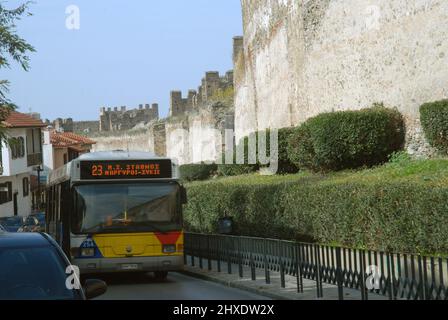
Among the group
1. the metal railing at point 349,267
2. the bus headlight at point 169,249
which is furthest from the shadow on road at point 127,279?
the metal railing at point 349,267

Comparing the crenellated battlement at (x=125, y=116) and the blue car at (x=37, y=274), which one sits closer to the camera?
the blue car at (x=37, y=274)

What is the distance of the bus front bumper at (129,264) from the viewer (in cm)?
1923

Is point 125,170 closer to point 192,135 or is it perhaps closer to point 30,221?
point 30,221

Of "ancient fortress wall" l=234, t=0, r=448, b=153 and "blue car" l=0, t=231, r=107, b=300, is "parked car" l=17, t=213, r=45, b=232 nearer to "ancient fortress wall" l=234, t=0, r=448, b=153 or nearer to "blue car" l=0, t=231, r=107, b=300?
"ancient fortress wall" l=234, t=0, r=448, b=153

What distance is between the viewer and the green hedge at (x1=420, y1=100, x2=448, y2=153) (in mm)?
21266

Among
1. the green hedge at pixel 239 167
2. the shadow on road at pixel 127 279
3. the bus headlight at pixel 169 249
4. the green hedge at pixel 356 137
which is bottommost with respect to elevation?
the shadow on road at pixel 127 279

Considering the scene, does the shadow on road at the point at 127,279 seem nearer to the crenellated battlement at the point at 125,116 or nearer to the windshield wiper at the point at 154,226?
the windshield wiper at the point at 154,226

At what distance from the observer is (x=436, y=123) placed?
2167 cm

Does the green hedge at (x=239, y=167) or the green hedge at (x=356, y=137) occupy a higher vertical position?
the green hedge at (x=356, y=137)

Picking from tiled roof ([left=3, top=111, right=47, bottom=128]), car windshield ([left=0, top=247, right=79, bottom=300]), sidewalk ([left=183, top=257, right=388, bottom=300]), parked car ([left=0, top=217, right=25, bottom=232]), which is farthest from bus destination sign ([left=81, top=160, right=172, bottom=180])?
tiled roof ([left=3, top=111, right=47, bottom=128])

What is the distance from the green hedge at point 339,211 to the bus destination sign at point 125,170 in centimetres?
420

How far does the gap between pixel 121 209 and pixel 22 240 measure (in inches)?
373

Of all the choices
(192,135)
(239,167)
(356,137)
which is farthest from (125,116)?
(356,137)

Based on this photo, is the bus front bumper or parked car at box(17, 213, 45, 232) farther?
parked car at box(17, 213, 45, 232)
